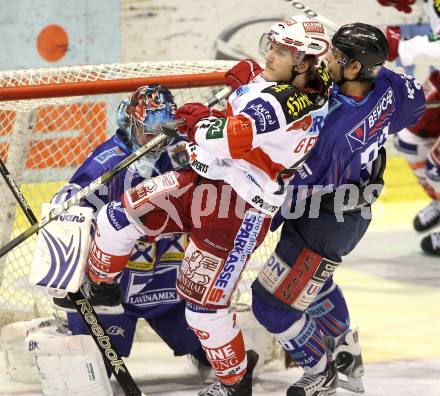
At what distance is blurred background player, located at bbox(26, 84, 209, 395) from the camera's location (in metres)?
3.45

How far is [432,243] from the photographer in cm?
544

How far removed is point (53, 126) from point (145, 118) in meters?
1.43

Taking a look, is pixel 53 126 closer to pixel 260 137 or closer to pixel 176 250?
pixel 176 250

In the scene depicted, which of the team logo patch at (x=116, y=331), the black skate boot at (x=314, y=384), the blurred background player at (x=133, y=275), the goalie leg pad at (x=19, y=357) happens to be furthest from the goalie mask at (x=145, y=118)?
the black skate boot at (x=314, y=384)

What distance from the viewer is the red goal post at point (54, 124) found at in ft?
12.2

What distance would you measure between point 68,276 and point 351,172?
846mm

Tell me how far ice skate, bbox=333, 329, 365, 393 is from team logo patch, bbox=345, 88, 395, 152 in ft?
2.10

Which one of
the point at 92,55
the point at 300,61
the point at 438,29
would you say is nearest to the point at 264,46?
the point at 300,61

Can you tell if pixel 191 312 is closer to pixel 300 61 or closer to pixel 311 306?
pixel 311 306

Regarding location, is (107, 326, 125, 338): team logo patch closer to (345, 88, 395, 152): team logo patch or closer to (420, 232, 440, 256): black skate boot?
(345, 88, 395, 152): team logo patch

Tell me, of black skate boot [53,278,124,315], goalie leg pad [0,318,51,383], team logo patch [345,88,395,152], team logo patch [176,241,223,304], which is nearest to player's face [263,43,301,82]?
team logo patch [345,88,395,152]

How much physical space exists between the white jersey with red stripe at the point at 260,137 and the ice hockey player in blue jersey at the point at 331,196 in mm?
139

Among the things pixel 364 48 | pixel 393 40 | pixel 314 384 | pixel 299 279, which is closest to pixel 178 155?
pixel 299 279

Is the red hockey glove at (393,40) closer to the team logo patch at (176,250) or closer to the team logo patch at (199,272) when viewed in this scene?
the team logo patch at (176,250)
